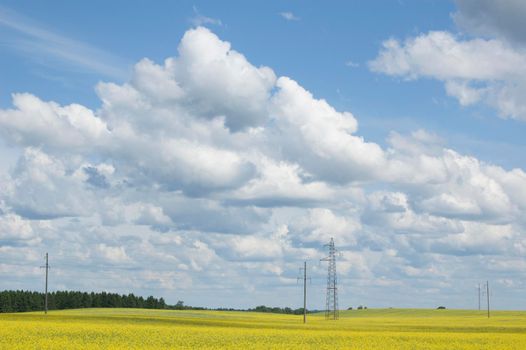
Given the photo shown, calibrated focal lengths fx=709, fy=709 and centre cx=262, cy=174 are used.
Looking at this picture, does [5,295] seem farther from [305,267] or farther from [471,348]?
[471,348]

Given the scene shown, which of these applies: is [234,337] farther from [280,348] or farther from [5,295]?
[5,295]

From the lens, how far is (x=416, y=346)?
49.3 metres

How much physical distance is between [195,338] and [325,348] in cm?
1191

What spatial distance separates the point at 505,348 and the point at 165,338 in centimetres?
2350

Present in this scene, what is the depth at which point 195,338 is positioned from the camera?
52906 mm

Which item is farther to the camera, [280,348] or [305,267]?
[305,267]

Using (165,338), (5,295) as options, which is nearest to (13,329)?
(165,338)

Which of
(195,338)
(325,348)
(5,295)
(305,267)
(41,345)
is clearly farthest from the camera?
(5,295)

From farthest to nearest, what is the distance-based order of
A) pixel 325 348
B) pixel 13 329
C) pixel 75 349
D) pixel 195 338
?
pixel 13 329 → pixel 195 338 → pixel 325 348 → pixel 75 349

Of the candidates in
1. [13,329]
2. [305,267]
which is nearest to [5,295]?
[305,267]

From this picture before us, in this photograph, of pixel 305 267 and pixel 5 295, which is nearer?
pixel 305 267

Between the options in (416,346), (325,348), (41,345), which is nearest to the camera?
(41,345)

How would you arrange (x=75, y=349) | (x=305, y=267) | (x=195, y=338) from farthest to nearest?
(x=305, y=267)
(x=195, y=338)
(x=75, y=349)

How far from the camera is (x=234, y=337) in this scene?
2176 inches
